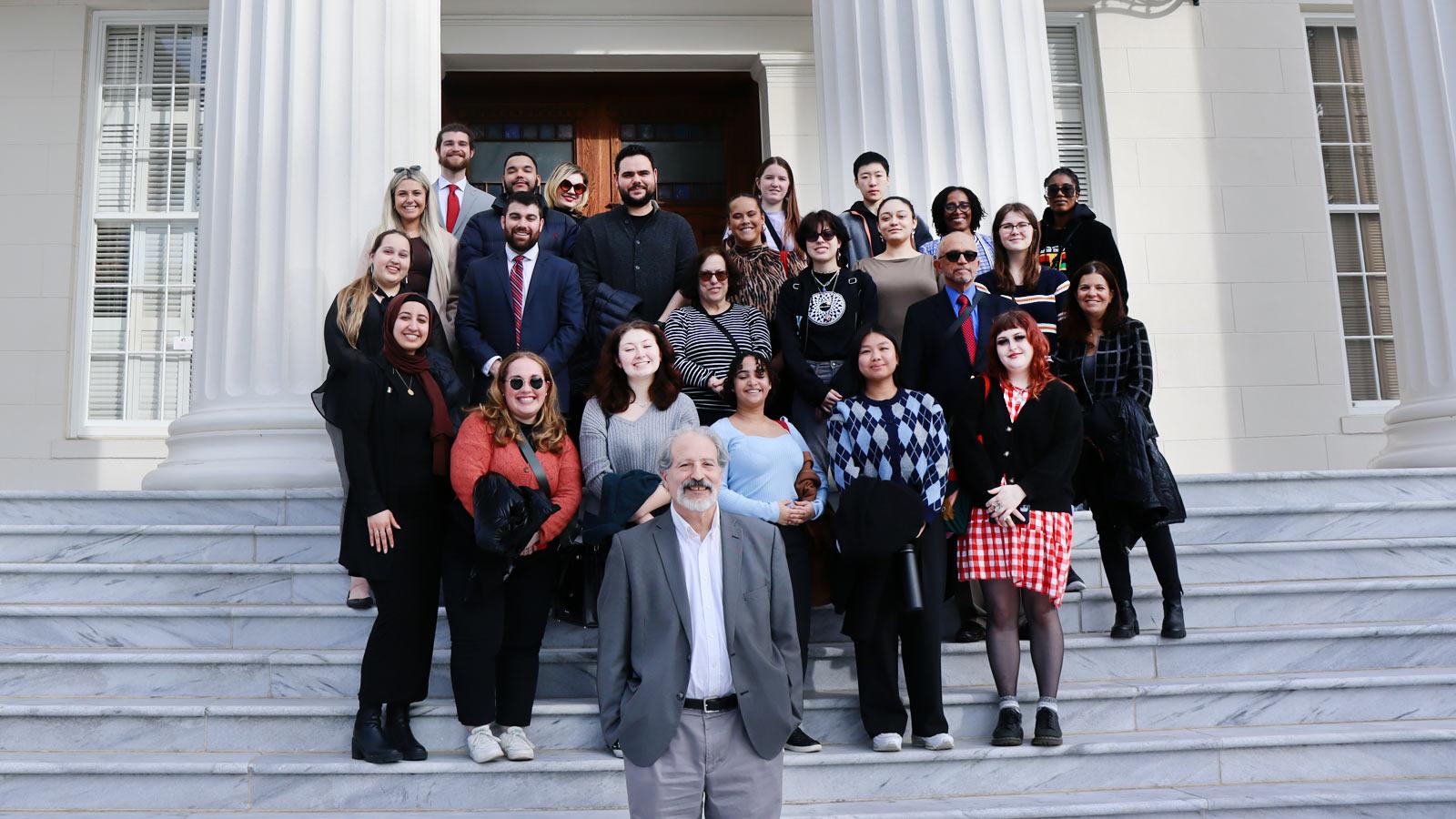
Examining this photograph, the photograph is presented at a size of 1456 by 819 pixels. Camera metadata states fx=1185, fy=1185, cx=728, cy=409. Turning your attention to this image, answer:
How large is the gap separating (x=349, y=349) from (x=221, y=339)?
2516mm

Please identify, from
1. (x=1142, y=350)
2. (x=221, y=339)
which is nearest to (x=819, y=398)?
(x=1142, y=350)

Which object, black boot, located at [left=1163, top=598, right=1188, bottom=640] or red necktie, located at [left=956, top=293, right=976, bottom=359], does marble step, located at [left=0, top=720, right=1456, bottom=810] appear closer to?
black boot, located at [left=1163, top=598, right=1188, bottom=640]

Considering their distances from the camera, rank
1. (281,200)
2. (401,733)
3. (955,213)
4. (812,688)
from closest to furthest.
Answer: (401,733), (812,688), (955,213), (281,200)

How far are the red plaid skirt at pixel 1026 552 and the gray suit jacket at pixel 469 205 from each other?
10.8 ft

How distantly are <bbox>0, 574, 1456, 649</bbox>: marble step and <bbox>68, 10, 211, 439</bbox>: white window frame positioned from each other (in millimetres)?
4660

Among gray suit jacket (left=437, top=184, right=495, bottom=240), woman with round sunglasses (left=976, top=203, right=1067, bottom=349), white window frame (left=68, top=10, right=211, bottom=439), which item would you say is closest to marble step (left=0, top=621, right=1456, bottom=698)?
woman with round sunglasses (left=976, top=203, right=1067, bottom=349)

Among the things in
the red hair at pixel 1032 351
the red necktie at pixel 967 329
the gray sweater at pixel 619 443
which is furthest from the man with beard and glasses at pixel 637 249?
the red hair at pixel 1032 351

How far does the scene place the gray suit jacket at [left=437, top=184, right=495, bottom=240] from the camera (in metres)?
6.47

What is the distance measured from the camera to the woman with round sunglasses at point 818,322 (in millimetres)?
5461

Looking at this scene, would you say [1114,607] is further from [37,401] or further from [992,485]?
[37,401]

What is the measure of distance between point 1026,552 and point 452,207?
12.0 ft

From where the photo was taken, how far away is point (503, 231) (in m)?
5.95

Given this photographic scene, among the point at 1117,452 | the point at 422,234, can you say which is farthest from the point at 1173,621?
the point at 422,234

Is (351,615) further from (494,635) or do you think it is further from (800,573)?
(800,573)
